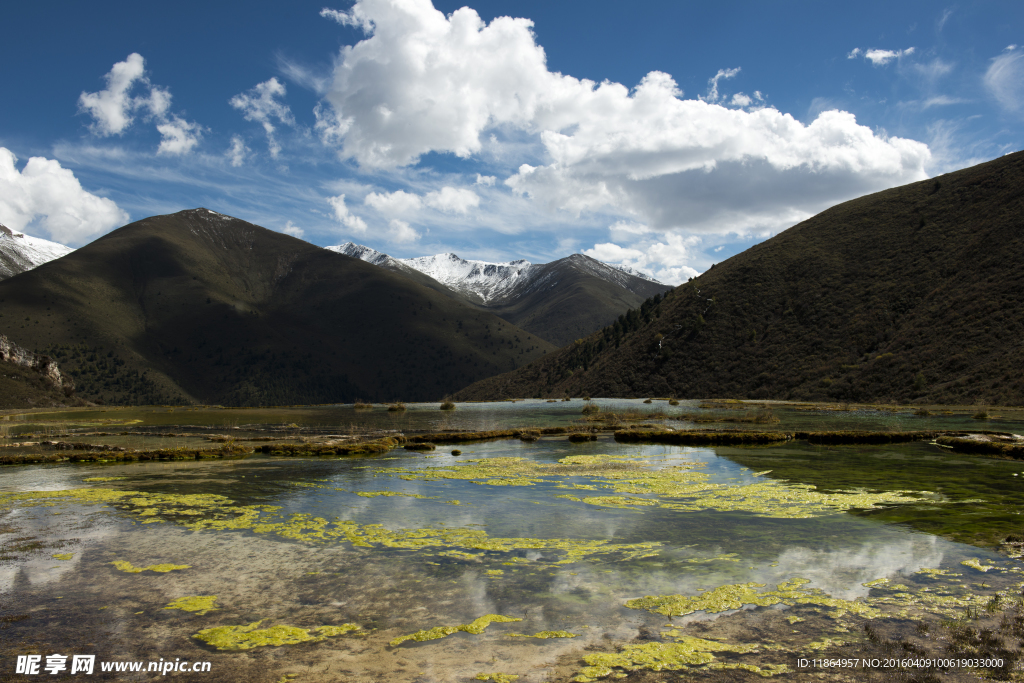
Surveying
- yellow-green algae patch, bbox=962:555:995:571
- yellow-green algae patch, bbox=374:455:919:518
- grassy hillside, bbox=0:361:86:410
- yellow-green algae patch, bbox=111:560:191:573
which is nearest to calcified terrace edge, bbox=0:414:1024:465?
yellow-green algae patch, bbox=374:455:919:518

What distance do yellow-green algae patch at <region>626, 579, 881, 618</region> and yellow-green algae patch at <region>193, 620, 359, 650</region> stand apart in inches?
209

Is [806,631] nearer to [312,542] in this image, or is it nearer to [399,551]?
[399,551]

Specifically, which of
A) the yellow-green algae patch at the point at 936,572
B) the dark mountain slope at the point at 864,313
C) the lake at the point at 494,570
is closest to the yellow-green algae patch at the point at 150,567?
the lake at the point at 494,570

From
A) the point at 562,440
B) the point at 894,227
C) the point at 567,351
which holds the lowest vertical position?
the point at 562,440

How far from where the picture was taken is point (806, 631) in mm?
8453

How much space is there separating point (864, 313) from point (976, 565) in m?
106

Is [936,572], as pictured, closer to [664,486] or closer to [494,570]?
[494,570]

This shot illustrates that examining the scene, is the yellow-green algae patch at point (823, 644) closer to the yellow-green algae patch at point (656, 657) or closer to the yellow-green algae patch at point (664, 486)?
the yellow-green algae patch at point (656, 657)

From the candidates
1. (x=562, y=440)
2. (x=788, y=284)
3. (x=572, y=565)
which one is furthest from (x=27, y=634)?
(x=788, y=284)

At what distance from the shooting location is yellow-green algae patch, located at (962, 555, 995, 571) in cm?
1105

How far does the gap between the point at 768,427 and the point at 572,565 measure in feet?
132

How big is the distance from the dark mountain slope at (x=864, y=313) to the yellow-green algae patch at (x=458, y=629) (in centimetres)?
8127

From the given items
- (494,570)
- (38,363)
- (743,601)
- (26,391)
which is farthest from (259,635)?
(38,363)

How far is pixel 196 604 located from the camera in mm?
10086
